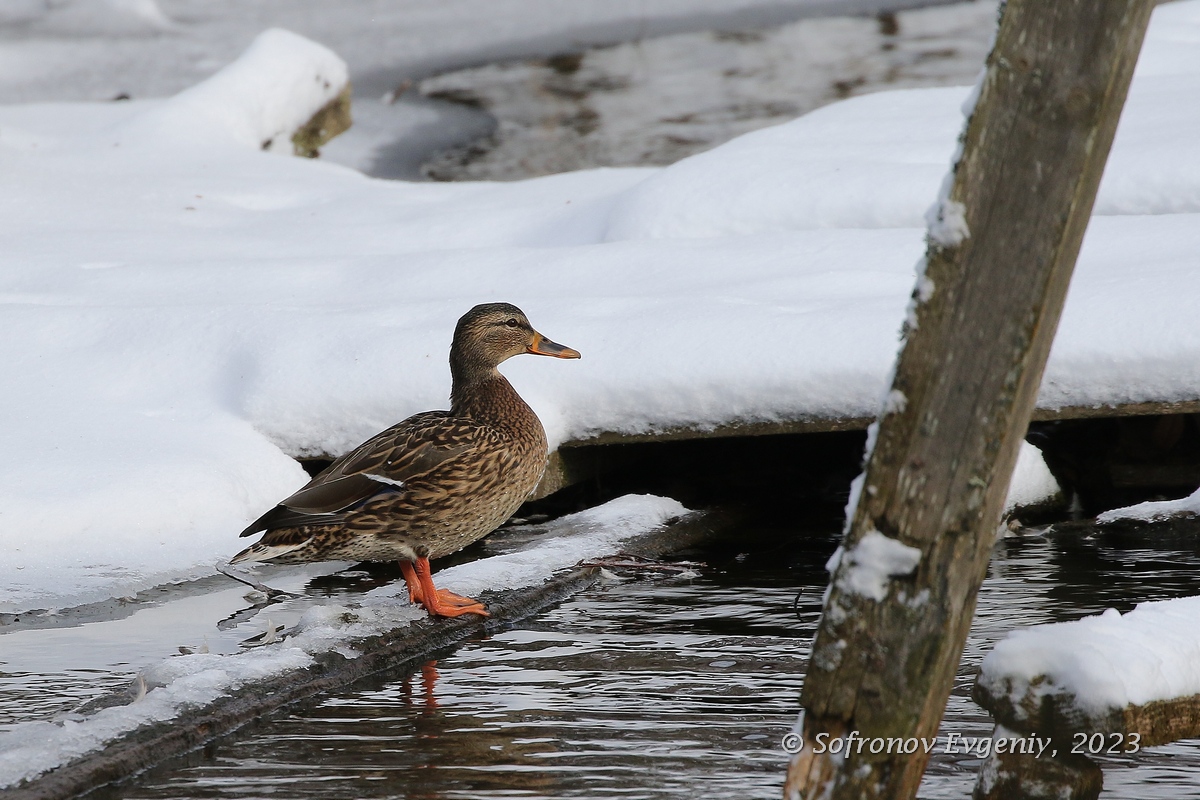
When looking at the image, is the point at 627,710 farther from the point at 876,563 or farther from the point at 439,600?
the point at 876,563

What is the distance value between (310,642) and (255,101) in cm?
827

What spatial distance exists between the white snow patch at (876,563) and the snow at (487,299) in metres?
3.05

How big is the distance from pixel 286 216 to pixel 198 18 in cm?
1280

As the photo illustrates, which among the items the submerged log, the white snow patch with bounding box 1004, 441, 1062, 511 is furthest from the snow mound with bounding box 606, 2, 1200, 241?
the submerged log

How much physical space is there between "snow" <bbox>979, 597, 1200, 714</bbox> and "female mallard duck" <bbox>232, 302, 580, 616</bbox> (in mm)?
2049

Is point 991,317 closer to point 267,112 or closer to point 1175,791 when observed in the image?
point 1175,791

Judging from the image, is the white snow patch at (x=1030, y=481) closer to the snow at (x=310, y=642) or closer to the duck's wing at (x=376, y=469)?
the snow at (x=310, y=642)

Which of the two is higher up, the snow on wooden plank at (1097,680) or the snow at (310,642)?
the snow on wooden plank at (1097,680)

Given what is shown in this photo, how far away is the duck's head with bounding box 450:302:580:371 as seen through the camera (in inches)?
200

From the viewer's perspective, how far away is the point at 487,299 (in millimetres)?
6676

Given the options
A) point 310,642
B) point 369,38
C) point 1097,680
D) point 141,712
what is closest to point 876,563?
point 1097,680

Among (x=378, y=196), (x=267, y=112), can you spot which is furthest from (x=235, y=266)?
(x=267, y=112)

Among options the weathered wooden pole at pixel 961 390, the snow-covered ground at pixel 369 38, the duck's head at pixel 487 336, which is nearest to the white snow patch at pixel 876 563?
the weathered wooden pole at pixel 961 390

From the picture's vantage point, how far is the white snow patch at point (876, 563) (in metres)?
2.44
